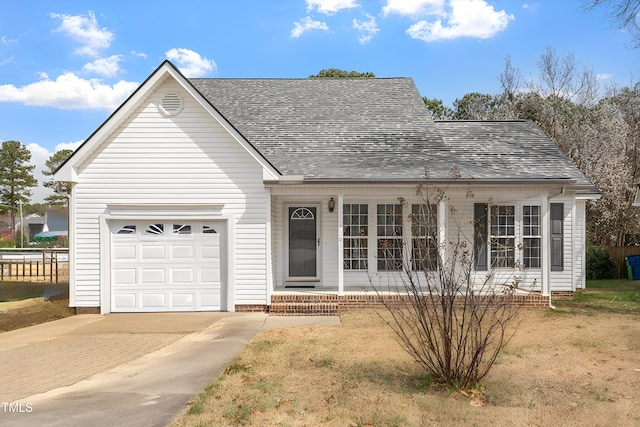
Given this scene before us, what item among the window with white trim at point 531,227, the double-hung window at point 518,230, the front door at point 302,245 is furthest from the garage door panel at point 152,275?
the window with white trim at point 531,227

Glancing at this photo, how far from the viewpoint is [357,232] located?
1309cm

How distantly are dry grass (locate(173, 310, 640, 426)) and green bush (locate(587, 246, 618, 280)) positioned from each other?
Result: 1276 cm

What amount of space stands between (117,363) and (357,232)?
7.56 m

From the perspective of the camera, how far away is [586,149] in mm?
26203

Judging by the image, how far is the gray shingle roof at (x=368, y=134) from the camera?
11.8m

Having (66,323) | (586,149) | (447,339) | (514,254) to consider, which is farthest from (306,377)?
(586,149)

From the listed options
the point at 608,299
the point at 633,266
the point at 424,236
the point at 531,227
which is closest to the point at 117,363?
the point at 424,236

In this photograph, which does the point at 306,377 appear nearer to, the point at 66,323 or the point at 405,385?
the point at 405,385

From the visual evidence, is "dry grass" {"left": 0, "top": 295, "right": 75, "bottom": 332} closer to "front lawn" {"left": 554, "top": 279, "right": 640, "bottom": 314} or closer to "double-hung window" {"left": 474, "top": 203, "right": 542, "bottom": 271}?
"double-hung window" {"left": 474, "top": 203, "right": 542, "bottom": 271}

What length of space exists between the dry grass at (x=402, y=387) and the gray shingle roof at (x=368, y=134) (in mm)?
4602

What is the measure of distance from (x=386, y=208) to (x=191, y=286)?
5656mm

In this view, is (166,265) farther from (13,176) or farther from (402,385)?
(13,176)

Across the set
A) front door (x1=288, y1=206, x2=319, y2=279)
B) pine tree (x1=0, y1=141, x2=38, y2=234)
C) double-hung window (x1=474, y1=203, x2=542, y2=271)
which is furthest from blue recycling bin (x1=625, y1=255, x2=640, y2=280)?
pine tree (x1=0, y1=141, x2=38, y2=234)

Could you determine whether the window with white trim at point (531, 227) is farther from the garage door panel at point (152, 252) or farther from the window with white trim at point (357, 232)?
the garage door panel at point (152, 252)
